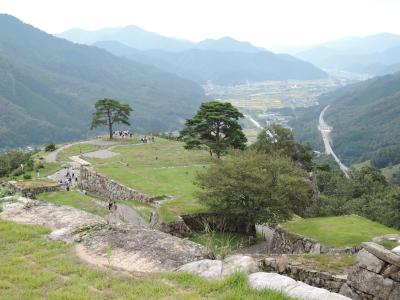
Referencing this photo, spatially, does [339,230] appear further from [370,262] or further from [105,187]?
[105,187]

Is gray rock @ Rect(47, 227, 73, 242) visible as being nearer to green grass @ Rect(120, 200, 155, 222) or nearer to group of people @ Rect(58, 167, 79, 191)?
green grass @ Rect(120, 200, 155, 222)

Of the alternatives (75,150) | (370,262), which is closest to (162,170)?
(75,150)

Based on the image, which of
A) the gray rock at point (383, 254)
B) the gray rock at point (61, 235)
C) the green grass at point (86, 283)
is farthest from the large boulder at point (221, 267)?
the gray rock at point (61, 235)

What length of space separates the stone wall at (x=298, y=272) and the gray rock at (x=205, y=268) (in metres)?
1.29

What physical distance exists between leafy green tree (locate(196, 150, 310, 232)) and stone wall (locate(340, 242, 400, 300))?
41.6ft

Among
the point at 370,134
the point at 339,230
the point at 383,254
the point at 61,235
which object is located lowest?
the point at 370,134

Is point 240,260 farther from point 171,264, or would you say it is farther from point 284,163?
point 284,163

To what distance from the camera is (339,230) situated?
Result: 16781mm

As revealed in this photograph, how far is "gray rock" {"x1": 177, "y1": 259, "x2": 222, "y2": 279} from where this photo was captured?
7699 mm

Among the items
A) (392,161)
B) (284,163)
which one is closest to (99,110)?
(284,163)

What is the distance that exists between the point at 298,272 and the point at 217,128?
3086cm

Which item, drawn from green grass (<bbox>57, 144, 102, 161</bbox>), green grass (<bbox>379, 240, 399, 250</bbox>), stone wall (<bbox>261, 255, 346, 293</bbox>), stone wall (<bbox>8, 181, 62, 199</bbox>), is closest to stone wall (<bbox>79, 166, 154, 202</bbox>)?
stone wall (<bbox>8, 181, 62, 199</bbox>)

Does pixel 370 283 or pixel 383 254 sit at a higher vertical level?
pixel 383 254

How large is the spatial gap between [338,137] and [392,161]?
4304 centimetres
